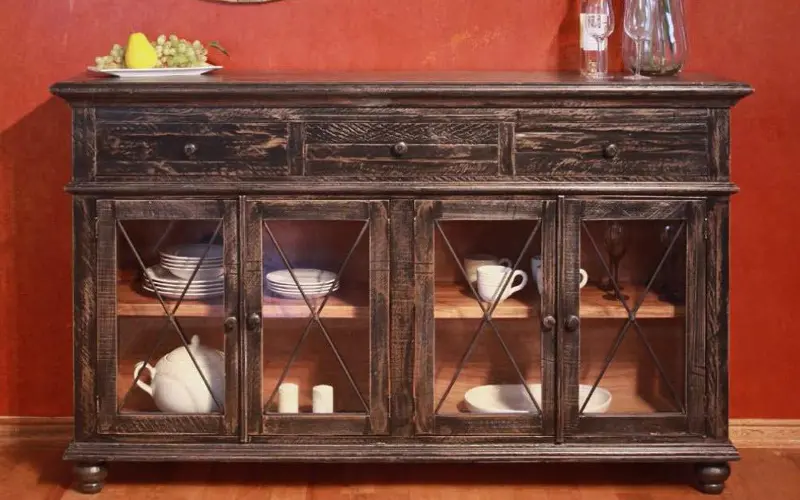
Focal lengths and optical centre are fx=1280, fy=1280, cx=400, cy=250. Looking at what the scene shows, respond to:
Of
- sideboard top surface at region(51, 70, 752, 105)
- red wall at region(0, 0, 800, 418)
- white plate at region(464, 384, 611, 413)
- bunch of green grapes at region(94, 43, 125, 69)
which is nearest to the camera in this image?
sideboard top surface at region(51, 70, 752, 105)

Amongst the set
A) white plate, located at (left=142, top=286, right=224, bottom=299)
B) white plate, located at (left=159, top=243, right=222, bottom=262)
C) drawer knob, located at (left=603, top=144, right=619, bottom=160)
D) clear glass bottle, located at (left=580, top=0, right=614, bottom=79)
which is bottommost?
white plate, located at (left=142, top=286, right=224, bottom=299)

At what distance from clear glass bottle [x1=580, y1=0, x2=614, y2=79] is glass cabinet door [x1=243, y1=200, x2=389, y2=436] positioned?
676 mm

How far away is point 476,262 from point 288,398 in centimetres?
54

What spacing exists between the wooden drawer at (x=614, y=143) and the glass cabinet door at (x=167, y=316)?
2.32 ft

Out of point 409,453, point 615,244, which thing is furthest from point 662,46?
point 409,453

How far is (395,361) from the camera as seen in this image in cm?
296

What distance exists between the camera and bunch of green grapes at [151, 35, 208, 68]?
10.2 ft

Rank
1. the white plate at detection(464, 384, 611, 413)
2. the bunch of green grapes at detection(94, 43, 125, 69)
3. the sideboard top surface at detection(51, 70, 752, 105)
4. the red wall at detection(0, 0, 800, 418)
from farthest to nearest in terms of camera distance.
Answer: the red wall at detection(0, 0, 800, 418)
the bunch of green grapes at detection(94, 43, 125, 69)
the white plate at detection(464, 384, 611, 413)
the sideboard top surface at detection(51, 70, 752, 105)

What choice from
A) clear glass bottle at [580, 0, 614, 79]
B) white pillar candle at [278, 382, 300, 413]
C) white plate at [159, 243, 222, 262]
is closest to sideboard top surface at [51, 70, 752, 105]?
clear glass bottle at [580, 0, 614, 79]

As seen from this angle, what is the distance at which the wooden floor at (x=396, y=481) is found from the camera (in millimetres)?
3041

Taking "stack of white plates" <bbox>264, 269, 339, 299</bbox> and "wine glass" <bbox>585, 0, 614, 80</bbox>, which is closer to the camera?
"stack of white plates" <bbox>264, 269, 339, 299</bbox>

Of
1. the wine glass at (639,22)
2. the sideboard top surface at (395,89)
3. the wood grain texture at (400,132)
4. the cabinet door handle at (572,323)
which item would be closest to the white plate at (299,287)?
the wood grain texture at (400,132)

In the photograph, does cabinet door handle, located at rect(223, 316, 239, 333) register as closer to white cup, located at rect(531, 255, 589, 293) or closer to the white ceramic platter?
the white ceramic platter

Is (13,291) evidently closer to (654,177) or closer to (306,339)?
(306,339)
